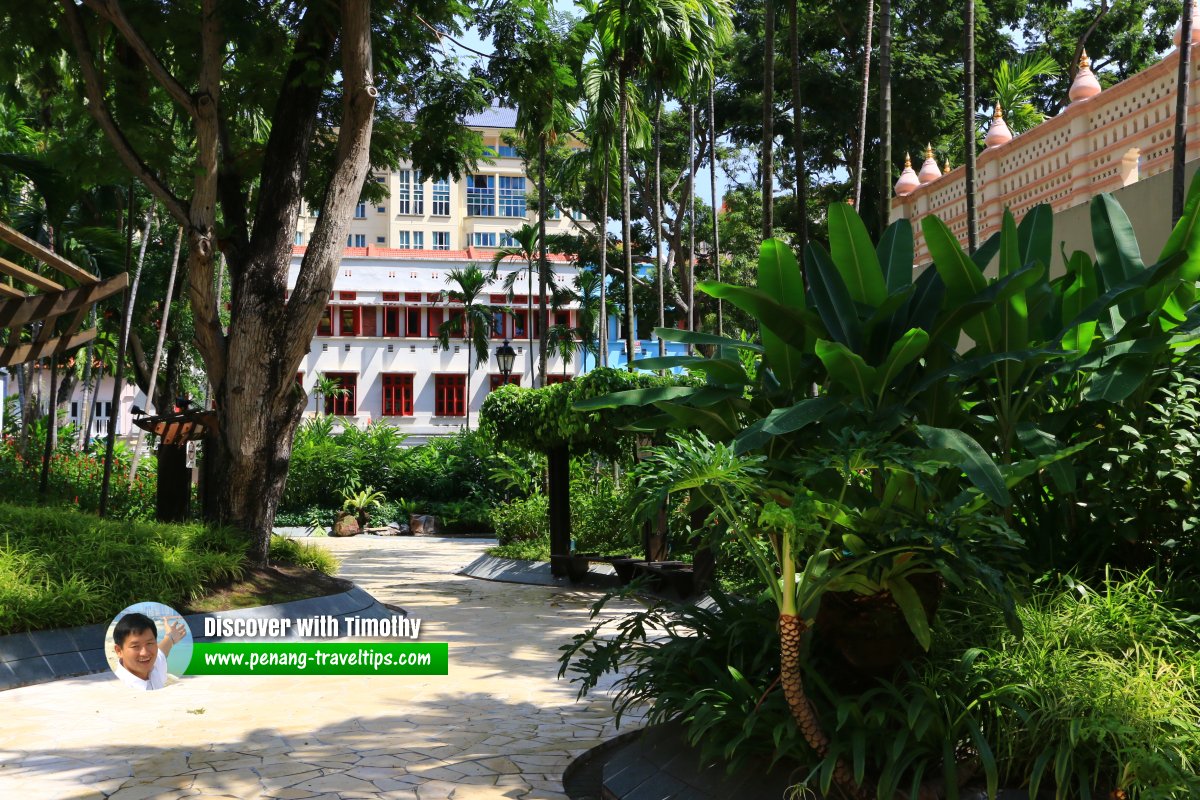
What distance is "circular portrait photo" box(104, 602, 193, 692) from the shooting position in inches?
299

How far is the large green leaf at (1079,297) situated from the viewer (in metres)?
5.04

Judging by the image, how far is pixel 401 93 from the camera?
46.6 feet

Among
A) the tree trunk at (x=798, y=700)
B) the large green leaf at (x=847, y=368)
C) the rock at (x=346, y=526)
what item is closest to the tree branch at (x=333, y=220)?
the large green leaf at (x=847, y=368)

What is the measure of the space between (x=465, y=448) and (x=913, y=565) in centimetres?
2367

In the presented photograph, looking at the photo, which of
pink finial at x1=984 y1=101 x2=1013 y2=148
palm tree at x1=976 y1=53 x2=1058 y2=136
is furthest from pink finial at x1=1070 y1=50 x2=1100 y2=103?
palm tree at x1=976 y1=53 x2=1058 y2=136

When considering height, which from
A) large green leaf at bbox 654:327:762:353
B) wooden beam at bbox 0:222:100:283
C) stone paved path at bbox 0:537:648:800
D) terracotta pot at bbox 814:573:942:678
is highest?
wooden beam at bbox 0:222:100:283

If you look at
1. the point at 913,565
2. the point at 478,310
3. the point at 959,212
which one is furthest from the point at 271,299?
the point at 478,310

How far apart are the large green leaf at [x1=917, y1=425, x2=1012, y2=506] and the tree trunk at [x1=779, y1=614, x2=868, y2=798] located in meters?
0.86

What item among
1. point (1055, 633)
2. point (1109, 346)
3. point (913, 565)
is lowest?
point (1055, 633)

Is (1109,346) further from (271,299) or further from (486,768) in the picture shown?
(271,299)

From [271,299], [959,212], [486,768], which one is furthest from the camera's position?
[959,212]

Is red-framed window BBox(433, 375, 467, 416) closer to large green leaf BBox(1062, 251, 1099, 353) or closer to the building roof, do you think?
the building roof

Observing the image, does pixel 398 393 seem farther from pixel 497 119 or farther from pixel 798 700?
pixel 798 700

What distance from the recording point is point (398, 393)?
44438 mm
